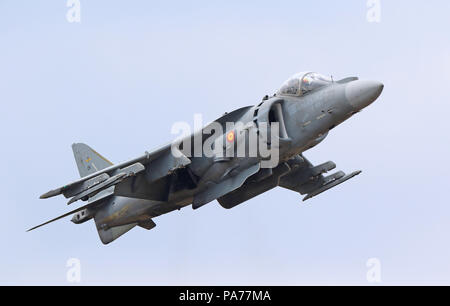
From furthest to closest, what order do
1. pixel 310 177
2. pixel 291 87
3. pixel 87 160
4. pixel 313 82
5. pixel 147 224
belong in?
pixel 87 160 → pixel 147 224 → pixel 310 177 → pixel 291 87 → pixel 313 82

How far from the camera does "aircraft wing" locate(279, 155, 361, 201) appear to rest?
2830 cm

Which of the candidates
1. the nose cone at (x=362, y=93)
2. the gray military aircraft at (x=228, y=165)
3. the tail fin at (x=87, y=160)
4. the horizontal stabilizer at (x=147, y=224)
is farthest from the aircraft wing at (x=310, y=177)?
the tail fin at (x=87, y=160)

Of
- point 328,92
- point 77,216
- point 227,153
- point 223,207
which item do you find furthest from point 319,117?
point 77,216

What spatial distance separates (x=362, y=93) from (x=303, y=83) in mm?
1799

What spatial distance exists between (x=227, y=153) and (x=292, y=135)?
1789mm

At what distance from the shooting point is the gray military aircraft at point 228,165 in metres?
25.1

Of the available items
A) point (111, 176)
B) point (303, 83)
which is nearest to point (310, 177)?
point (303, 83)

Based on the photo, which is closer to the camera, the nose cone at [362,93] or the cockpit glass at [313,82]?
the nose cone at [362,93]

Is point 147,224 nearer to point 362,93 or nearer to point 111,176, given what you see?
point 111,176

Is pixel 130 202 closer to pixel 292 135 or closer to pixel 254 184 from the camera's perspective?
pixel 254 184

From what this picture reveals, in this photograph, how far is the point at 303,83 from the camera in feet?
83.8

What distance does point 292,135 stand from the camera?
25.4 meters

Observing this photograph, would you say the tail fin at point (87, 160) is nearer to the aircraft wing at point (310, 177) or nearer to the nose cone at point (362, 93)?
the aircraft wing at point (310, 177)

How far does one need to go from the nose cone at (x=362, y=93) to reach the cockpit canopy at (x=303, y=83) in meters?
0.95
